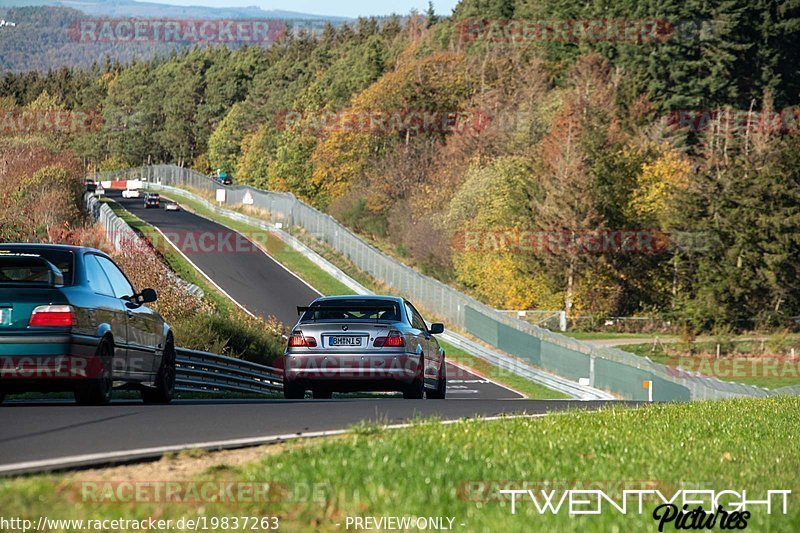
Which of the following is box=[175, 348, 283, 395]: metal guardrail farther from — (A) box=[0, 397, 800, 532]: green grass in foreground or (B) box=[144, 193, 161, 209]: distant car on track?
(B) box=[144, 193, 161, 209]: distant car on track

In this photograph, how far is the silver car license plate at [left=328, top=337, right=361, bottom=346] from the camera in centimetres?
1709

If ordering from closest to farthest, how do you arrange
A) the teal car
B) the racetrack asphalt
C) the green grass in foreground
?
1. the green grass in foreground
2. the racetrack asphalt
3. the teal car

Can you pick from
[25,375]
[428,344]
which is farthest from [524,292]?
[25,375]

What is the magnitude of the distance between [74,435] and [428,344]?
961 centimetres

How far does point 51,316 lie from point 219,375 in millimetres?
10724

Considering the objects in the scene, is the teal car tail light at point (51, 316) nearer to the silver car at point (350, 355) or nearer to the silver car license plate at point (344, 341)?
the silver car at point (350, 355)

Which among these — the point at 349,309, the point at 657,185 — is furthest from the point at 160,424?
the point at 657,185

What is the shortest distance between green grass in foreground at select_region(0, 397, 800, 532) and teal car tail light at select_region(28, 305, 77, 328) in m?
3.79

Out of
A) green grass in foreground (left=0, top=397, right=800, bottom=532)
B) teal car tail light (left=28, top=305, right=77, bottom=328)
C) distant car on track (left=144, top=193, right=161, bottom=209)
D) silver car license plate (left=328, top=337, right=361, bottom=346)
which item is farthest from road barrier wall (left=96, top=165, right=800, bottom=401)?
teal car tail light (left=28, top=305, right=77, bottom=328)

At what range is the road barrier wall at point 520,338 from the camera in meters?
35.6

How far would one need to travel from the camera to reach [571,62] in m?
110

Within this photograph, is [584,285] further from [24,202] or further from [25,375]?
[25,375]

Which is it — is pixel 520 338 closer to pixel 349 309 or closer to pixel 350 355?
pixel 349 309

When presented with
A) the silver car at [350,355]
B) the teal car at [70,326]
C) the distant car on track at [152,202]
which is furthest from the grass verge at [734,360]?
the distant car on track at [152,202]
